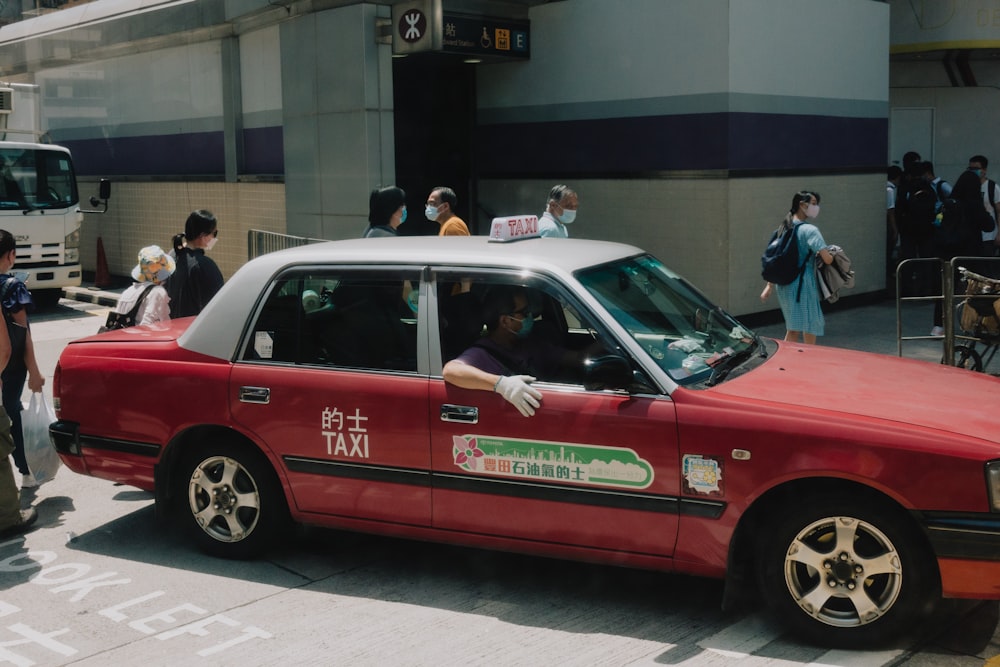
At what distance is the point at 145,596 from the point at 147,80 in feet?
48.9

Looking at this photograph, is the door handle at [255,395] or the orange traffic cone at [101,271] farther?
the orange traffic cone at [101,271]

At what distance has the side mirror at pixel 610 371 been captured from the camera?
4641 millimetres

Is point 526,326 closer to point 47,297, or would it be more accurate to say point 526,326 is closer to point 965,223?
point 965,223

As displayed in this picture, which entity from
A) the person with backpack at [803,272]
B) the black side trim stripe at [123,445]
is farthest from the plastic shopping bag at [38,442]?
the person with backpack at [803,272]

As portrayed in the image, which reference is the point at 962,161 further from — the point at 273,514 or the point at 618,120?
the point at 273,514

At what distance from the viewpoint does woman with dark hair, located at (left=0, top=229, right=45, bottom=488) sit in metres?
6.54

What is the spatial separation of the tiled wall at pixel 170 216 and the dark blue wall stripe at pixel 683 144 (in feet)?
11.1

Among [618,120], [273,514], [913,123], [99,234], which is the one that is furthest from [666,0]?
[99,234]

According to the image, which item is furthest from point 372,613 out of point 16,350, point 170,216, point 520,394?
point 170,216

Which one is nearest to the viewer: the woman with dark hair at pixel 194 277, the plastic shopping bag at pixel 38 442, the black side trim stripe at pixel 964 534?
the black side trim stripe at pixel 964 534

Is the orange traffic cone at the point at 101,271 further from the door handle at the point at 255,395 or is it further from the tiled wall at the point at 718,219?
the door handle at the point at 255,395

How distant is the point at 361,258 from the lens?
5449 mm

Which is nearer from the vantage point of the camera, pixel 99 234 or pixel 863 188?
pixel 863 188

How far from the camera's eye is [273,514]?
552 cm
